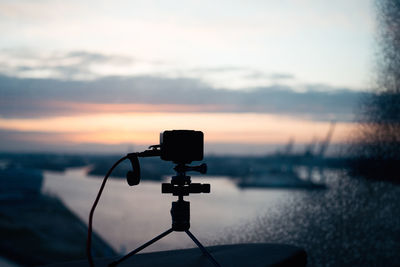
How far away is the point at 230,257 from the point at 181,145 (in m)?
0.72

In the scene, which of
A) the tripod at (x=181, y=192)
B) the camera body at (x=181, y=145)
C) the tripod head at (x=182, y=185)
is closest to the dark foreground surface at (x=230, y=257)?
the tripod at (x=181, y=192)

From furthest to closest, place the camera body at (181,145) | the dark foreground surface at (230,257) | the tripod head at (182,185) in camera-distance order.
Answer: the dark foreground surface at (230,257)
the tripod head at (182,185)
the camera body at (181,145)

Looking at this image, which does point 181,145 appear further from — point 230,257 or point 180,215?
point 230,257

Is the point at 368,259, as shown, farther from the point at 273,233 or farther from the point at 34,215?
the point at 34,215

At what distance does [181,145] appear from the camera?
4.92ft

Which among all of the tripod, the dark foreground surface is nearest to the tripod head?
the tripod

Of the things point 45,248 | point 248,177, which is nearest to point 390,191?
point 45,248

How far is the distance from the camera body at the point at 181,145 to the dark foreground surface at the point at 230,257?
0.55 meters

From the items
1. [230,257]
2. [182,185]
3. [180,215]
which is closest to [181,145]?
[182,185]

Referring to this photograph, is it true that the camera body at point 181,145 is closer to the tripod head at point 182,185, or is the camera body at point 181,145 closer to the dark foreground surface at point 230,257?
the tripod head at point 182,185

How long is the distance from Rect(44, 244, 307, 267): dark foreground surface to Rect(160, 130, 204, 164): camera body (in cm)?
55

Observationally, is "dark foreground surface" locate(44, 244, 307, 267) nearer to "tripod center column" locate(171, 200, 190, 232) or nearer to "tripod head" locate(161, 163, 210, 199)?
"tripod center column" locate(171, 200, 190, 232)

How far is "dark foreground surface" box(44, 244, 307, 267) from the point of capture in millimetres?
1761

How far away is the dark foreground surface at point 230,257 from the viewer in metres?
1.76
